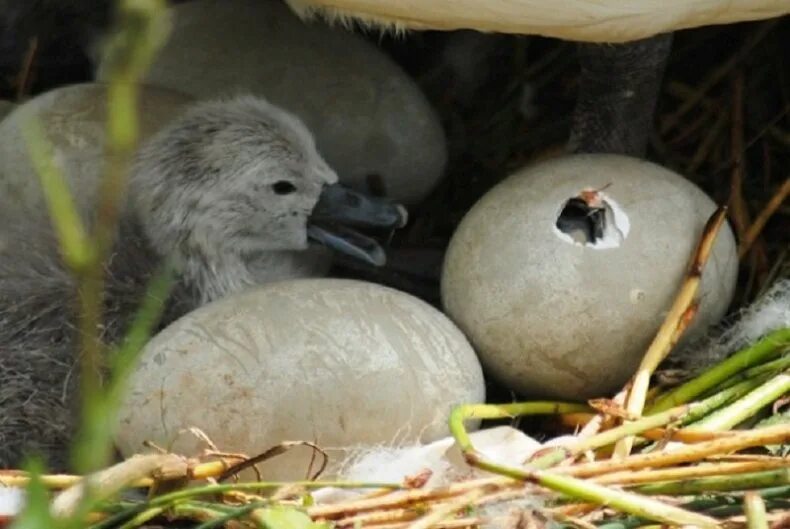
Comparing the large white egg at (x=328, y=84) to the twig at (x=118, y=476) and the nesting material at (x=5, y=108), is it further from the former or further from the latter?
the twig at (x=118, y=476)

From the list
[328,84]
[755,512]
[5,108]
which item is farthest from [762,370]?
[5,108]

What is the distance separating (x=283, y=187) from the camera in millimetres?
1325

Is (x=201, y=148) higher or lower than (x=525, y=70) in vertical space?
lower

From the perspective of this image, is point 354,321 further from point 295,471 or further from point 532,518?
point 532,518

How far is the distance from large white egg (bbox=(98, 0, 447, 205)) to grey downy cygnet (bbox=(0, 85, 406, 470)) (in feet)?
0.42

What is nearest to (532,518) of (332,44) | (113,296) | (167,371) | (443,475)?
(443,475)

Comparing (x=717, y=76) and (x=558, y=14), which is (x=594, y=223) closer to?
(x=558, y=14)

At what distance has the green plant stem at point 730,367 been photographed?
3.73 feet

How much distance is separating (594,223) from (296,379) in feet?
1.05

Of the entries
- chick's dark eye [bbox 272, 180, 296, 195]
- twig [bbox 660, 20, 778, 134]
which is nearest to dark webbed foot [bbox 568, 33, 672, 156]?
twig [bbox 660, 20, 778, 134]

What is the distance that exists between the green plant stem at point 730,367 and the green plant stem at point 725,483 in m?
0.21

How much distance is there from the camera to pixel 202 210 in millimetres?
1314

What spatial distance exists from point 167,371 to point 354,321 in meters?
0.16

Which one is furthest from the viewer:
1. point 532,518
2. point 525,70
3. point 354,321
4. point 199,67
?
point 525,70
